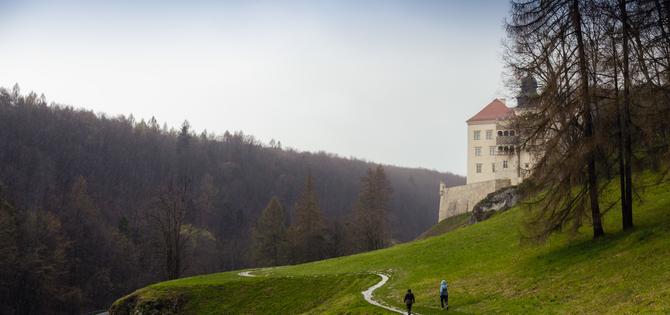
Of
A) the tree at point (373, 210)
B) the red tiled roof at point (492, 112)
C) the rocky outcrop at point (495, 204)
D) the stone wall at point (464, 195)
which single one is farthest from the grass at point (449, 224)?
the red tiled roof at point (492, 112)

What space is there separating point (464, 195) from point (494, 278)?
A: 44881 millimetres

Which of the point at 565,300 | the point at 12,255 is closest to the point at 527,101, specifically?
the point at 565,300

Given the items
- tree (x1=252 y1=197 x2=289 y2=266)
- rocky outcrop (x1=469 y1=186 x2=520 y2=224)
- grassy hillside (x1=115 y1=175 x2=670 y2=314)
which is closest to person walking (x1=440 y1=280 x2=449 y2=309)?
grassy hillside (x1=115 y1=175 x2=670 y2=314)

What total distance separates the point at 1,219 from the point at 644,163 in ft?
230

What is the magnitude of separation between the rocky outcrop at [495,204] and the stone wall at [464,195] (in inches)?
388

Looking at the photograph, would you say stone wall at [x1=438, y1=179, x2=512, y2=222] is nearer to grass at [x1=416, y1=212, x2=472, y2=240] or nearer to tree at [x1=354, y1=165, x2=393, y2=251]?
grass at [x1=416, y1=212, x2=472, y2=240]

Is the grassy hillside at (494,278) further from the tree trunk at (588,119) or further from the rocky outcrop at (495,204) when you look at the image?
the rocky outcrop at (495,204)

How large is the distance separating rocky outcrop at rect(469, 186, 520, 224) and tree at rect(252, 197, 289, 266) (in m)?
39.9

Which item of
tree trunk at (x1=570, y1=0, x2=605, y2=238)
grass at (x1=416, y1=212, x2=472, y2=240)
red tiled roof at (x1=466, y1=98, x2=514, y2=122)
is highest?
red tiled roof at (x1=466, y1=98, x2=514, y2=122)

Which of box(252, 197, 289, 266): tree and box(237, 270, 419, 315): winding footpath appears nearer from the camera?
box(237, 270, 419, 315): winding footpath

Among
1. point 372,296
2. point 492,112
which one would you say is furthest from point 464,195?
point 372,296

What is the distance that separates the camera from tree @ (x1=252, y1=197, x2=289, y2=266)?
90688 millimetres

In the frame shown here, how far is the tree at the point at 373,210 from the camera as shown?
77188mm

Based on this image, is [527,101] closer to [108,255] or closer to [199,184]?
[108,255]
